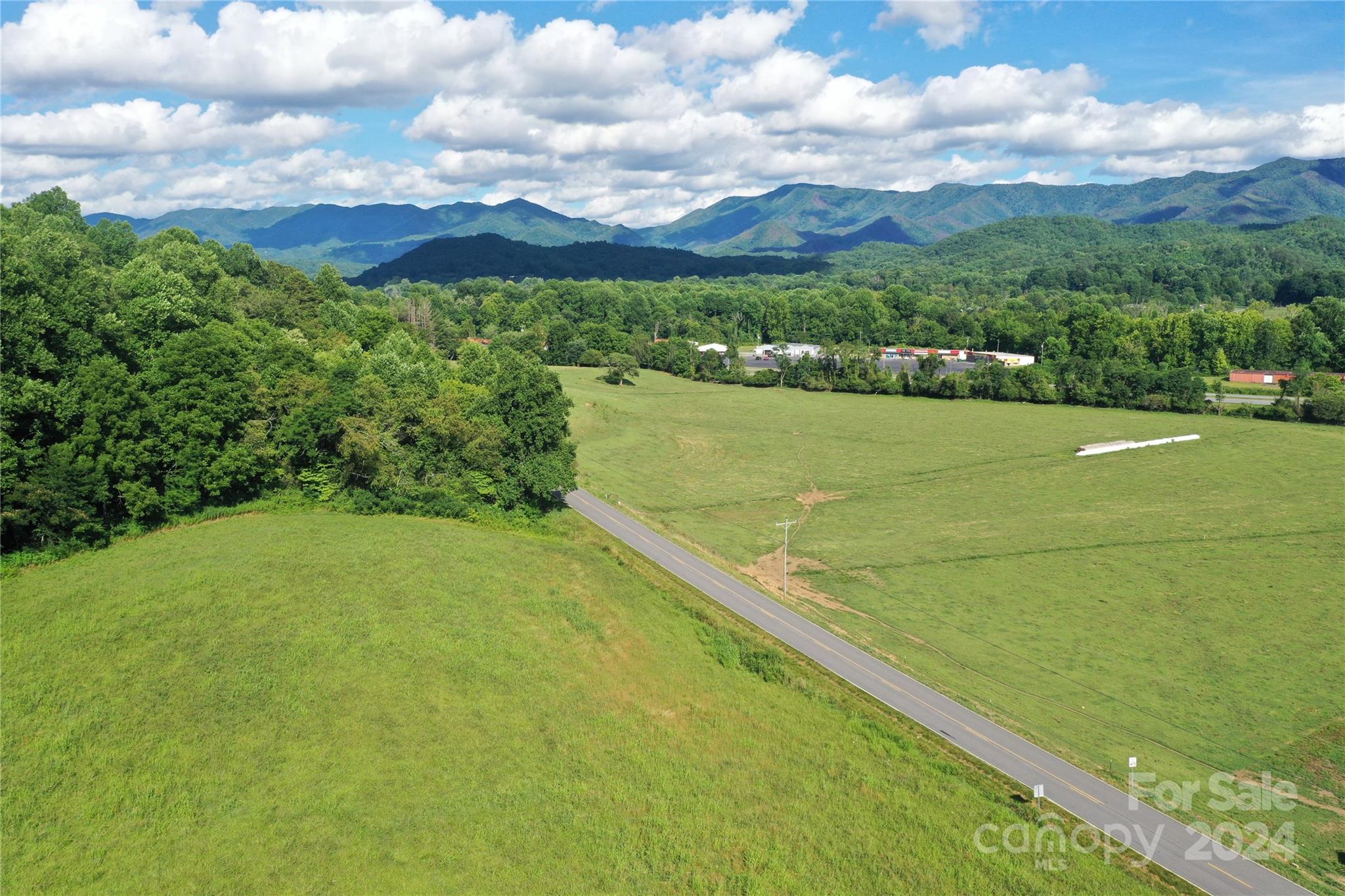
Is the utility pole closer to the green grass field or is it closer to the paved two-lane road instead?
the green grass field

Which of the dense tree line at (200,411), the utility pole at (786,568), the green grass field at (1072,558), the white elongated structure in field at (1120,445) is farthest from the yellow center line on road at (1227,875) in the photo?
the white elongated structure in field at (1120,445)

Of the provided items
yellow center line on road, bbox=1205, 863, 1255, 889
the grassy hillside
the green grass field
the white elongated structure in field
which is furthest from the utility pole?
the white elongated structure in field

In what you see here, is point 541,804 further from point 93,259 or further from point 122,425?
point 93,259

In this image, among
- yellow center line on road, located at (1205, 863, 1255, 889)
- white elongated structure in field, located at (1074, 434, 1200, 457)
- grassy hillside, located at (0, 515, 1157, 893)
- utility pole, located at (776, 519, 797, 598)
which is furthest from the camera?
white elongated structure in field, located at (1074, 434, 1200, 457)

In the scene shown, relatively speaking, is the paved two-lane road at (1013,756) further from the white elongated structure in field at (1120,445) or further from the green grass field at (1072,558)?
the white elongated structure in field at (1120,445)

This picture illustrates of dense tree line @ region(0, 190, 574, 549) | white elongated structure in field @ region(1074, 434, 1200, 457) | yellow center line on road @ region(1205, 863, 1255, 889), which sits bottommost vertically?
yellow center line on road @ region(1205, 863, 1255, 889)

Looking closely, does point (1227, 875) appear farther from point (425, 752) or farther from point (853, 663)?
point (425, 752)
